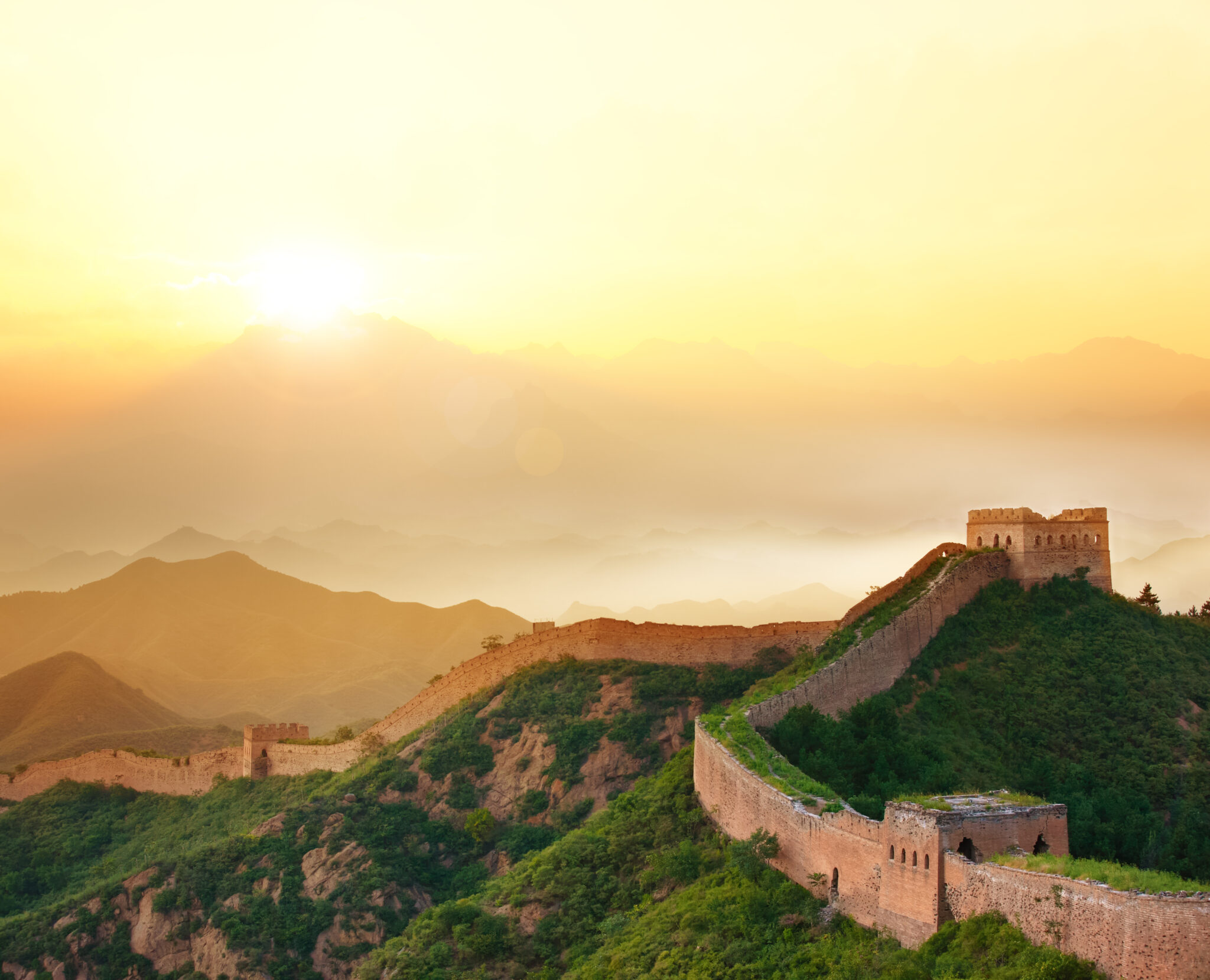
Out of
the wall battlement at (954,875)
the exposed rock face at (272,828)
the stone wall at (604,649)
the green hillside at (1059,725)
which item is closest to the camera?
the wall battlement at (954,875)

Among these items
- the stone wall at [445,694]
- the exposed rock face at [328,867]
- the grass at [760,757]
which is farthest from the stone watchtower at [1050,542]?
the exposed rock face at [328,867]

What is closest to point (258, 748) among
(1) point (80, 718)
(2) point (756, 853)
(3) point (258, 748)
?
(3) point (258, 748)

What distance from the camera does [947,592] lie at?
121 ft

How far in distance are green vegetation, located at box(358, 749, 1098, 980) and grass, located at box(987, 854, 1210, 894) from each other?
1017mm

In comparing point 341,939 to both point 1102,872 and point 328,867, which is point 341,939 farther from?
point 1102,872

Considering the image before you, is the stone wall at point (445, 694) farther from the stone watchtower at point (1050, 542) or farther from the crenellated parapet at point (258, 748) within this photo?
the stone watchtower at point (1050, 542)

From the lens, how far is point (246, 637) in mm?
102312

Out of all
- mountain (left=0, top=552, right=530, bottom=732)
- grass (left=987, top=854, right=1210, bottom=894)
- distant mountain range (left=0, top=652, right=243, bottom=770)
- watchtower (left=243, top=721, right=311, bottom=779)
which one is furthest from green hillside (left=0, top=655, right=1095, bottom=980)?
mountain (left=0, top=552, right=530, bottom=732)

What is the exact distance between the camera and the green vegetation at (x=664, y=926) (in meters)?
18.1

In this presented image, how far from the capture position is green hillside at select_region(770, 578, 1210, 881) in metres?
29.2

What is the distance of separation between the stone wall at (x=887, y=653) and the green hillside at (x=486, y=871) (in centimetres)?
334

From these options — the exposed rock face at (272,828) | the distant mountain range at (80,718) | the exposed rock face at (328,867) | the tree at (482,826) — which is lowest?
the exposed rock face at (328,867)

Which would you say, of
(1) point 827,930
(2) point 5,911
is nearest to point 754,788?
(1) point 827,930

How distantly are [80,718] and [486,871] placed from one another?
48.6 m
